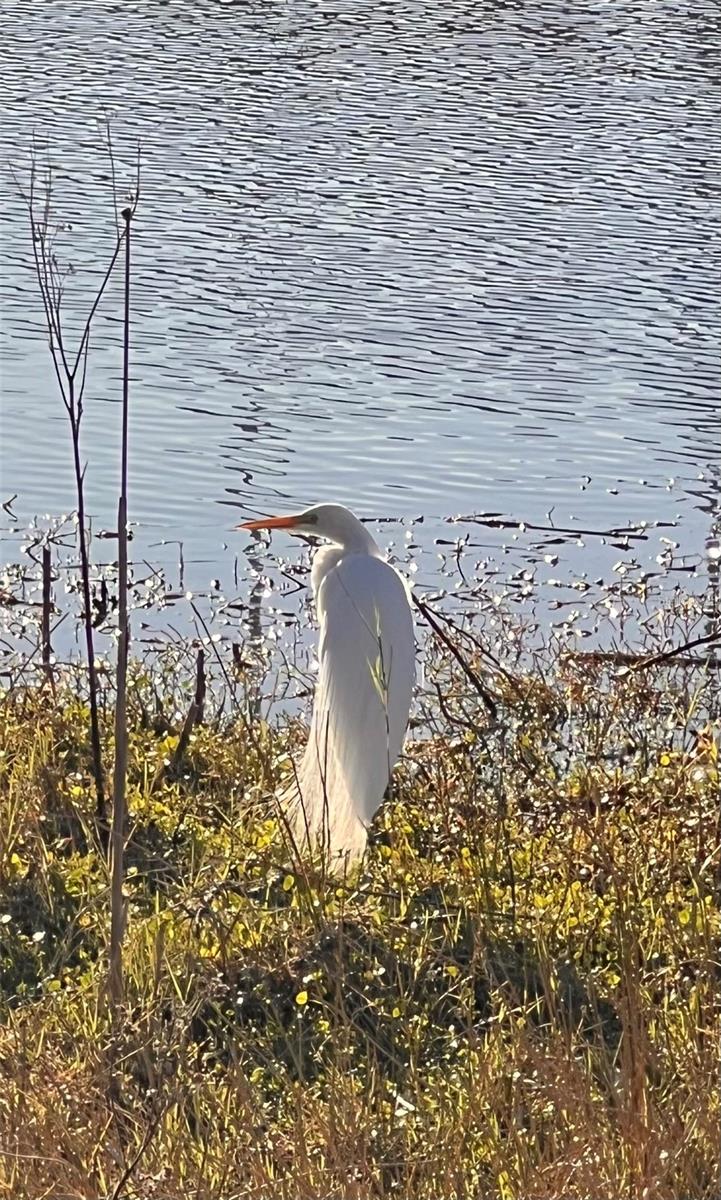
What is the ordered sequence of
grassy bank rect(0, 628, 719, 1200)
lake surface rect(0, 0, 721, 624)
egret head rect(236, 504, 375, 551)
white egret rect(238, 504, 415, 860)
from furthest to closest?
lake surface rect(0, 0, 721, 624)
egret head rect(236, 504, 375, 551)
white egret rect(238, 504, 415, 860)
grassy bank rect(0, 628, 719, 1200)

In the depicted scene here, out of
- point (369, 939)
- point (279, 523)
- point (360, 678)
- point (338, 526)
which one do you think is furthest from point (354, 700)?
point (369, 939)

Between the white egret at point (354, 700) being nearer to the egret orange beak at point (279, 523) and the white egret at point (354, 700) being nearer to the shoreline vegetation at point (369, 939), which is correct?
the shoreline vegetation at point (369, 939)

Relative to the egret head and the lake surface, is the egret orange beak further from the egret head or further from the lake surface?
the lake surface

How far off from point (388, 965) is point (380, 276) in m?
6.06

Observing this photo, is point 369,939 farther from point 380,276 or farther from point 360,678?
point 380,276

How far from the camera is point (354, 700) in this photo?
409cm

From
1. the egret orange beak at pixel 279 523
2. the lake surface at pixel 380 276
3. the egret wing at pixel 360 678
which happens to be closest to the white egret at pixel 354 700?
→ the egret wing at pixel 360 678

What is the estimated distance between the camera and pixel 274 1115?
273cm

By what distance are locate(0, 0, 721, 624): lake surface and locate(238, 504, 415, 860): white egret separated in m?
1.70

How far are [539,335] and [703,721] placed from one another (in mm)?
3727

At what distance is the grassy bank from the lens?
243 centimetres

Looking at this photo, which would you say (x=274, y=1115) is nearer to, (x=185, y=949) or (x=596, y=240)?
(x=185, y=949)

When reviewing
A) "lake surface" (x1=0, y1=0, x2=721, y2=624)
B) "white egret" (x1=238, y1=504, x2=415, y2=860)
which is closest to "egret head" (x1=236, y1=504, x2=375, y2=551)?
"white egret" (x1=238, y1=504, x2=415, y2=860)

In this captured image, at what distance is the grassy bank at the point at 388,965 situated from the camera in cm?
243
